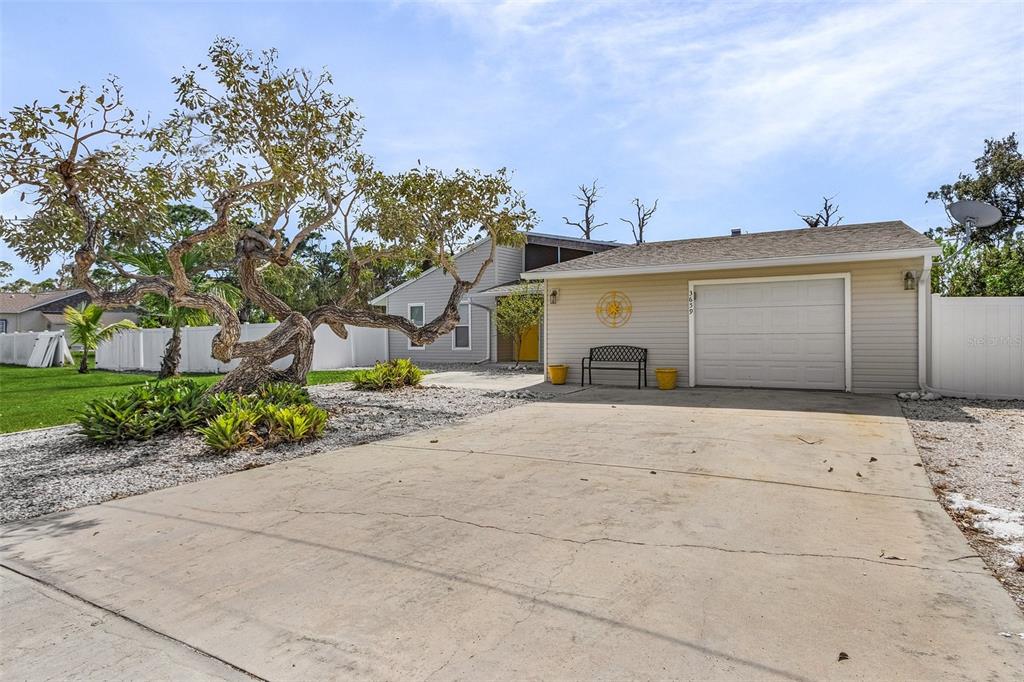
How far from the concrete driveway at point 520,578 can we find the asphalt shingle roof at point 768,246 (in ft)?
19.9

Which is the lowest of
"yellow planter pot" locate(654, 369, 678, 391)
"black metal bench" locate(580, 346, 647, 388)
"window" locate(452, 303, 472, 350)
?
"yellow planter pot" locate(654, 369, 678, 391)

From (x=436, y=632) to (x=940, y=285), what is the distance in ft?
57.6

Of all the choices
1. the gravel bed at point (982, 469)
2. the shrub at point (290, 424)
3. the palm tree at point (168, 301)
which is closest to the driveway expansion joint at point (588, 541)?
the gravel bed at point (982, 469)

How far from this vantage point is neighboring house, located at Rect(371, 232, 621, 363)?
62.1ft

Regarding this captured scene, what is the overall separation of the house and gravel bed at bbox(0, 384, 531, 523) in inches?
168

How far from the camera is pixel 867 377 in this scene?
9.92 meters

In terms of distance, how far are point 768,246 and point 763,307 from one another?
1319 millimetres

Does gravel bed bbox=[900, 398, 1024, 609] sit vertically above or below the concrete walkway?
below

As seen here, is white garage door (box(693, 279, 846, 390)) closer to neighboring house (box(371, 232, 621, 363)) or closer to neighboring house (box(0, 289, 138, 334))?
neighboring house (box(371, 232, 621, 363))

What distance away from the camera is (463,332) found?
19406 millimetres

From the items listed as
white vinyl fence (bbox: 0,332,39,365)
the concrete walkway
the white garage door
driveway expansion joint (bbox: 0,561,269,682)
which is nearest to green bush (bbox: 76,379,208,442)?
driveway expansion joint (bbox: 0,561,269,682)

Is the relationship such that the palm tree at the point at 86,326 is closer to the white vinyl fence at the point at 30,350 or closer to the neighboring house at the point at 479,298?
the white vinyl fence at the point at 30,350

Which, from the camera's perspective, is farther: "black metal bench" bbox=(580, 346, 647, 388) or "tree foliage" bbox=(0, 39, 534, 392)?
"black metal bench" bbox=(580, 346, 647, 388)

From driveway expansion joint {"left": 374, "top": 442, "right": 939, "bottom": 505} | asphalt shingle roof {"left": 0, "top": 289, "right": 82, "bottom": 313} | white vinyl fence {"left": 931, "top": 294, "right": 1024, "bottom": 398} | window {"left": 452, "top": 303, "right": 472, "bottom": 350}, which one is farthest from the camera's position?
asphalt shingle roof {"left": 0, "top": 289, "right": 82, "bottom": 313}
